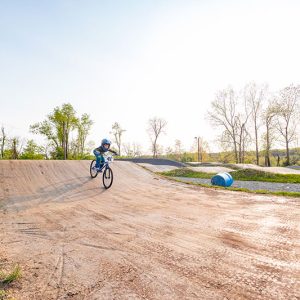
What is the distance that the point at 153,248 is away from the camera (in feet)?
13.4

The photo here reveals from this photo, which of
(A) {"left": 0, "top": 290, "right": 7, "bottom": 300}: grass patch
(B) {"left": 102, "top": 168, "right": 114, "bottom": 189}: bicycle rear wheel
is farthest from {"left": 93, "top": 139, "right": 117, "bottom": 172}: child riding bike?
(A) {"left": 0, "top": 290, "right": 7, "bottom": 300}: grass patch

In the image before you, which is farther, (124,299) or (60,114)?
(60,114)

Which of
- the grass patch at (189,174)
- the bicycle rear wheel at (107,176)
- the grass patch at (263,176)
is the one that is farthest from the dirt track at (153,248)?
the grass patch at (189,174)

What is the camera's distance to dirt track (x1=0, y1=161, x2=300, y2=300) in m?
2.83

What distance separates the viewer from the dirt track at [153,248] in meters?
2.83

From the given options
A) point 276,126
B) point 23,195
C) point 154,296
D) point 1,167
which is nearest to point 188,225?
point 154,296

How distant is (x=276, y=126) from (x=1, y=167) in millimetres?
45214

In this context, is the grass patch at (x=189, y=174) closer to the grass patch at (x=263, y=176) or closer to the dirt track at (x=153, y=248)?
the grass patch at (x=263, y=176)

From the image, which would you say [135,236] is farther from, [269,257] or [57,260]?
[269,257]

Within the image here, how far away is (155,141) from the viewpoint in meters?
72.4

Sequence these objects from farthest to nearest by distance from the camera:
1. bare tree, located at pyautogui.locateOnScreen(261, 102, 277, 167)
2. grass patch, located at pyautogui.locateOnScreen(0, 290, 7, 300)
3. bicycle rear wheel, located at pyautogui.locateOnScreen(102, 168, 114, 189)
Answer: bare tree, located at pyautogui.locateOnScreen(261, 102, 277, 167)
bicycle rear wheel, located at pyautogui.locateOnScreen(102, 168, 114, 189)
grass patch, located at pyautogui.locateOnScreen(0, 290, 7, 300)

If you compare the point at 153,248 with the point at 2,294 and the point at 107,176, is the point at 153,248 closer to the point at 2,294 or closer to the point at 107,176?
the point at 2,294

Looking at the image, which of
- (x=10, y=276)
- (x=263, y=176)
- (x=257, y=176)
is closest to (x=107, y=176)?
Answer: (x=10, y=276)

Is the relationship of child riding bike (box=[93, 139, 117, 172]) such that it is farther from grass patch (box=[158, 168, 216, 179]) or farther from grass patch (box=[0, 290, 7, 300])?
grass patch (box=[158, 168, 216, 179])
